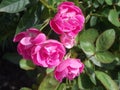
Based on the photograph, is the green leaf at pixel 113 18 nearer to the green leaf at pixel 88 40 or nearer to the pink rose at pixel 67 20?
the green leaf at pixel 88 40

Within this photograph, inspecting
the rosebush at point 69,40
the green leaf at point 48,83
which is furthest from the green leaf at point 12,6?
the green leaf at point 48,83

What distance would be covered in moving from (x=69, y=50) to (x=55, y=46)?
5.4 inches

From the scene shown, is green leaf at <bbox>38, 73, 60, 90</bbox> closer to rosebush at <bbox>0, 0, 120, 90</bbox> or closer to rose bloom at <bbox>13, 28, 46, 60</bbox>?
rosebush at <bbox>0, 0, 120, 90</bbox>

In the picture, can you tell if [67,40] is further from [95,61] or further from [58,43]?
[95,61]

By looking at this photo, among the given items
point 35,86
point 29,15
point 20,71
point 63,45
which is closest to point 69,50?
point 63,45

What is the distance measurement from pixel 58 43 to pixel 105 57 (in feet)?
0.66

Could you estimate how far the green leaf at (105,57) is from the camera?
3.86 ft

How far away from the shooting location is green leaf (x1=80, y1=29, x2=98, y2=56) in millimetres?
1178

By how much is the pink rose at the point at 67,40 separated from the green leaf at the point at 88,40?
0.05 metres

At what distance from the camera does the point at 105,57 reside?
1.19 metres

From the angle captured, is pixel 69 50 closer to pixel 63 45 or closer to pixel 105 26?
pixel 63 45

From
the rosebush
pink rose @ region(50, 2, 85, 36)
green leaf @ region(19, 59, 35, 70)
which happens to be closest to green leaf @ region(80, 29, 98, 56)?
the rosebush

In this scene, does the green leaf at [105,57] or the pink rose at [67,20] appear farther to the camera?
the green leaf at [105,57]

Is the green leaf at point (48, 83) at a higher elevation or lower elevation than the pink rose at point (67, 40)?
lower
